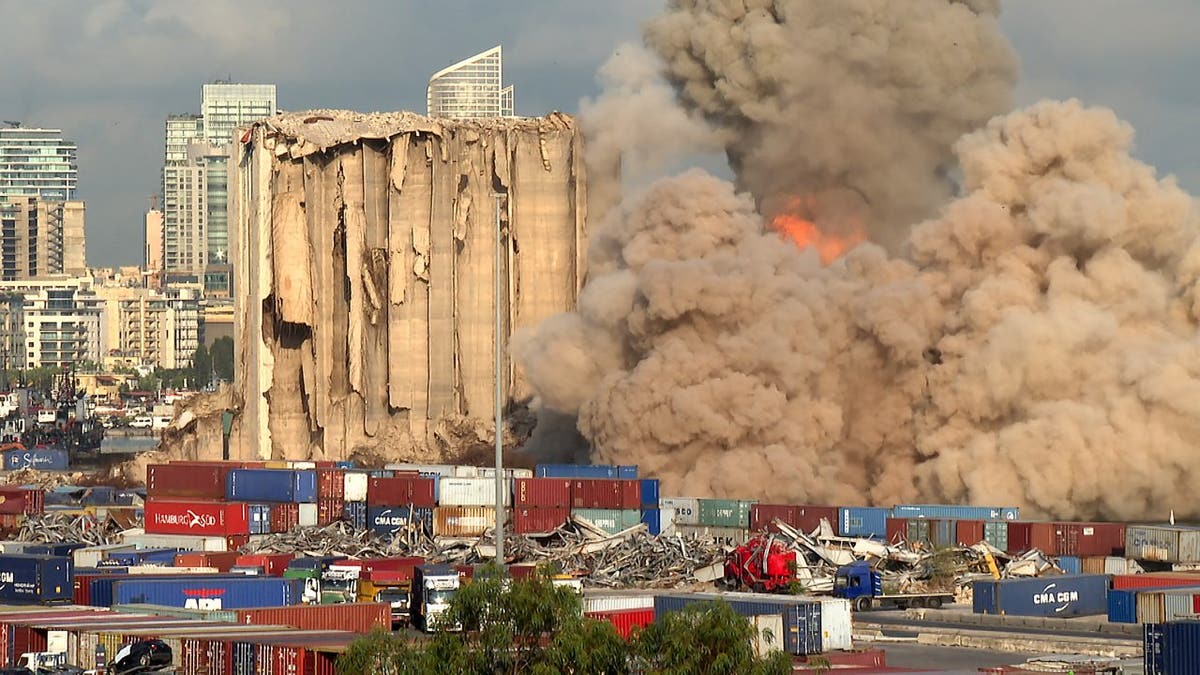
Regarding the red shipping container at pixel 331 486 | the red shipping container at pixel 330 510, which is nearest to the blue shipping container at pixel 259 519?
the red shipping container at pixel 330 510

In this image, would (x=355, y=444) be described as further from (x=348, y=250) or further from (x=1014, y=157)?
(x=1014, y=157)

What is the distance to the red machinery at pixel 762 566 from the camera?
66000 millimetres

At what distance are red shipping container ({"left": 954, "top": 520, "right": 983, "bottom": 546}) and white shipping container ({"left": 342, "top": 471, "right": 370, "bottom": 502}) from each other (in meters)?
22.0

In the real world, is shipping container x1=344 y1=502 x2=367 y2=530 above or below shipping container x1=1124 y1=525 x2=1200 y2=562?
above

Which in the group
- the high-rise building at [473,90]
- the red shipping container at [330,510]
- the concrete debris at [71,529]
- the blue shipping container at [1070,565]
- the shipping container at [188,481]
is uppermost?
the high-rise building at [473,90]

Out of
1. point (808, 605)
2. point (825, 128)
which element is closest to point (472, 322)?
point (825, 128)

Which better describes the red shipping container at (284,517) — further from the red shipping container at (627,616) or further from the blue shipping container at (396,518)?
the red shipping container at (627,616)

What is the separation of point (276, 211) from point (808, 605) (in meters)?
73.0

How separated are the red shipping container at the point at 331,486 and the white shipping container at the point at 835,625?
3433cm

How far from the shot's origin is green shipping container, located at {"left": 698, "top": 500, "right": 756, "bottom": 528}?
82000mm

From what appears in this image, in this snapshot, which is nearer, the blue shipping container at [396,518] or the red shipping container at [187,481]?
the blue shipping container at [396,518]

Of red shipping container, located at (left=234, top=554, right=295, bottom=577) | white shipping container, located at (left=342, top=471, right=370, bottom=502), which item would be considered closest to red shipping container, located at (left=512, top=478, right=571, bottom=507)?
white shipping container, located at (left=342, top=471, right=370, bottom=502)

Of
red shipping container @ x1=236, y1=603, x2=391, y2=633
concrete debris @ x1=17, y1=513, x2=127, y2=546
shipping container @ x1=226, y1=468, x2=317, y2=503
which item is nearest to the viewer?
red shipping container @ x1=236, y1=603, x2=391, y2=633

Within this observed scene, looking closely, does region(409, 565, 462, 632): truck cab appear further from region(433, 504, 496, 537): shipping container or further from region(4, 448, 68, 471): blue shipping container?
region(4, 448, 68, 471): blue shipping container
